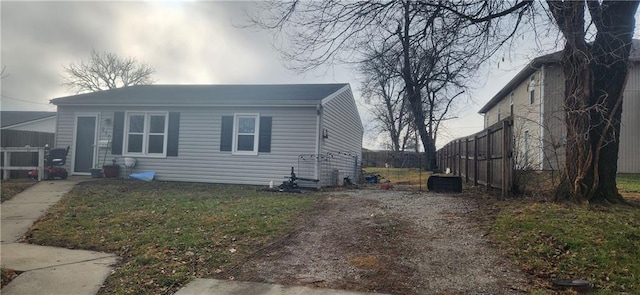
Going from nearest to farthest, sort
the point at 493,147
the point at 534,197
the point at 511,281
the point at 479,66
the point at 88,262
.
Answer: the point at 511,281
the point at 88,262
the point at 534,197
the point at 479,66
the point at 493,147

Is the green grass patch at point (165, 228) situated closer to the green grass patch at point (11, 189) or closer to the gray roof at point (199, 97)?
the green grass patch at point (11, 189)

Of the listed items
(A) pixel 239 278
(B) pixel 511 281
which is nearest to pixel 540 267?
(B) pixel 511 281

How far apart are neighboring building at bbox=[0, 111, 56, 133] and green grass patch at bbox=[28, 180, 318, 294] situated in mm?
29769

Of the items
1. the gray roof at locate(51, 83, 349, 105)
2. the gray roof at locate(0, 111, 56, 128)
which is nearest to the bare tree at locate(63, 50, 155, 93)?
the gray roof at locate(0, 111, 56, 128)

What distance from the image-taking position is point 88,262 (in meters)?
5.12

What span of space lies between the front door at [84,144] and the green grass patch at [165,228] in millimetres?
3803

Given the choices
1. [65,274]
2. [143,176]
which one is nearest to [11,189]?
[143,176]

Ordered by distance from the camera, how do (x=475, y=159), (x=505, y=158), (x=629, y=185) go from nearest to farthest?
1. (x=505, y=158)
2. (x=475, y=159)
3. (x=629, y=185)

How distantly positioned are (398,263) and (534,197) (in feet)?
13.9

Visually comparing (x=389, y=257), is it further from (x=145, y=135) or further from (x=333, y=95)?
(x=145, y=135)

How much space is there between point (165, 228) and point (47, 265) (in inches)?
69.2

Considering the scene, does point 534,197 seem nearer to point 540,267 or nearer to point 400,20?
point 540,267

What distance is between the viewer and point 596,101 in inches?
261

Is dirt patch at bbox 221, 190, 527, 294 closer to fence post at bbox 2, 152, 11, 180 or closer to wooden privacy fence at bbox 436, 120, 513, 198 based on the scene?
wooden privacy fence at bbox 436, 120, 513, 198
